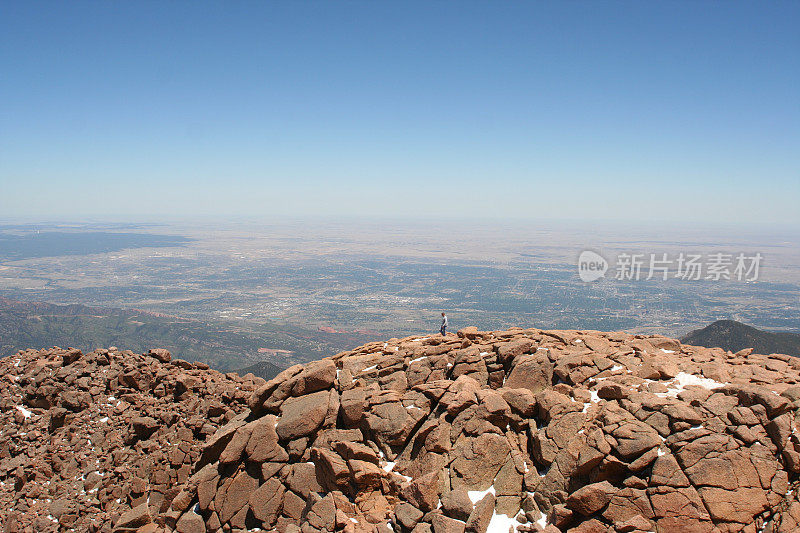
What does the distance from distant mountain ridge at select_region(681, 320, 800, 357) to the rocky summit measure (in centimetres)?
4052

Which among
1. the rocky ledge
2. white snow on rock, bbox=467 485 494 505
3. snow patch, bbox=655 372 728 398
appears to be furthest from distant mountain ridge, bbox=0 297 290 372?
snow patch, bbox=655 372 728 398

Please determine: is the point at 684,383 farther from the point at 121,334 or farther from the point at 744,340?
the point at 121,334

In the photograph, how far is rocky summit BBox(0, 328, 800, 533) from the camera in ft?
35.0

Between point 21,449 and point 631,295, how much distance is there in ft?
650

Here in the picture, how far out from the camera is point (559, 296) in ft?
582

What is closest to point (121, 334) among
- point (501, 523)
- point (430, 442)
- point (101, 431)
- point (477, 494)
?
point (101, 431)

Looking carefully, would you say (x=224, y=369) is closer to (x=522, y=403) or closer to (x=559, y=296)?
(x=522, y=403)

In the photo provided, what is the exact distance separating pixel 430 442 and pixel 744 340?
5595 centimetres

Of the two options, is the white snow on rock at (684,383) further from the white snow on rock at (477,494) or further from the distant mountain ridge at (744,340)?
the distant mountain ridge at (744,340)

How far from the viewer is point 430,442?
13.4m

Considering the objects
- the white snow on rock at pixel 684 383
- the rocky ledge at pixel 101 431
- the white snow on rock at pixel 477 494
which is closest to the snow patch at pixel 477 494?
the white snow on rock at pixel 477 494

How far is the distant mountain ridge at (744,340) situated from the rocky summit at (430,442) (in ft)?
133

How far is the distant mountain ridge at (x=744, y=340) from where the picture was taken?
4838 centimetres

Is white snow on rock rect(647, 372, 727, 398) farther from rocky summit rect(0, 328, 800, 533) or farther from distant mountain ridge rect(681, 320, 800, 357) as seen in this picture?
distant mountain ridge rect(681, 320, 800, 357)
